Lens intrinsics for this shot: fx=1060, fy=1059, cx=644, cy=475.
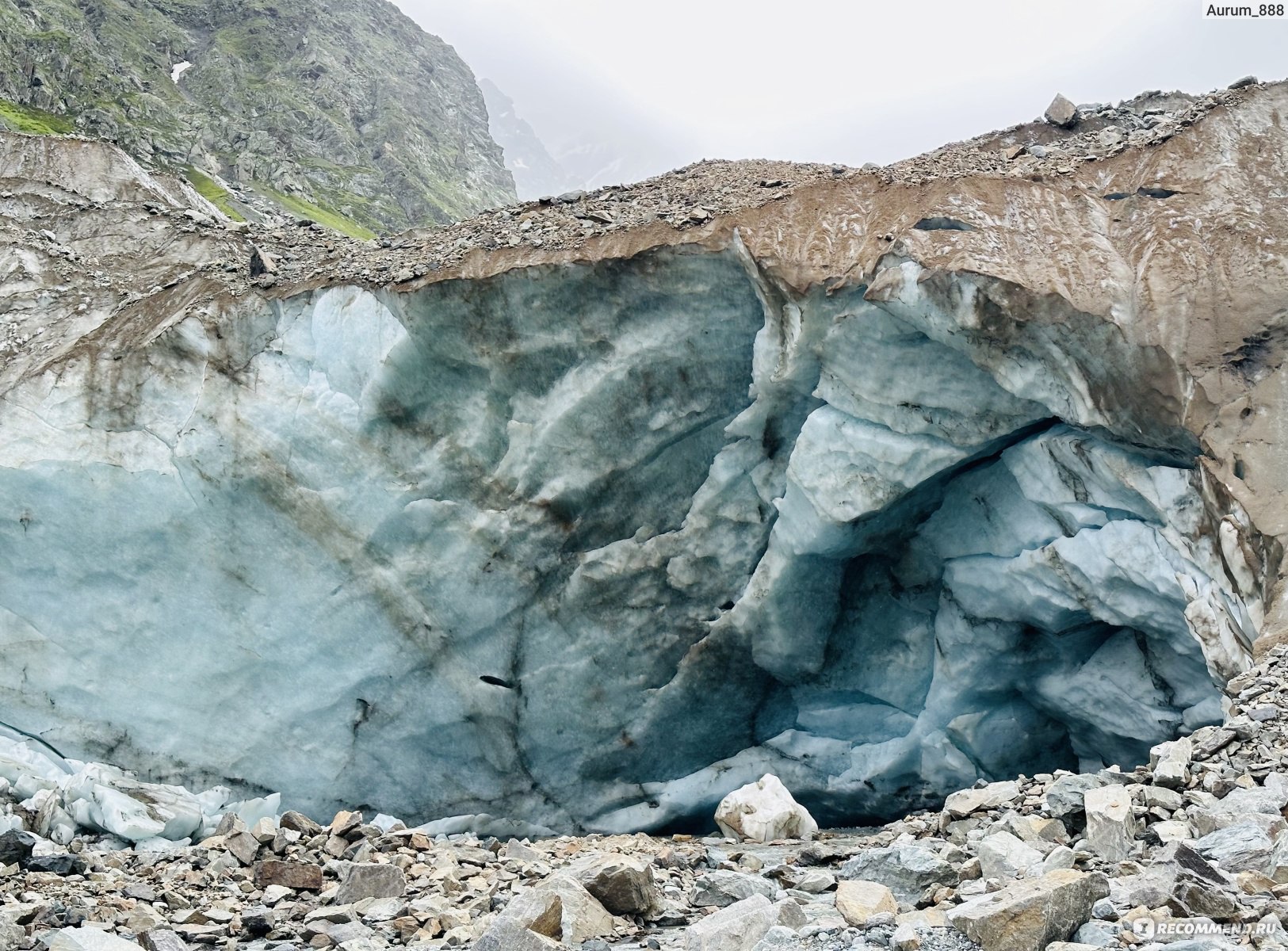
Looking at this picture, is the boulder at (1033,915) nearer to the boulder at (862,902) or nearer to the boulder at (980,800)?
the boulder at (862,902)

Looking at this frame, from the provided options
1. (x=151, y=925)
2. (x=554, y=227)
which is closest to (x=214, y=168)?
(x=554, y=227)

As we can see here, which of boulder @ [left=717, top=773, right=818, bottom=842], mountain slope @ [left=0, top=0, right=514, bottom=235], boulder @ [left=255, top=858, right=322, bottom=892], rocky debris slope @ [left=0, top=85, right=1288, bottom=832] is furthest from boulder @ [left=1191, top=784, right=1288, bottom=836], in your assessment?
mountain slope @ [left=0, top=0, right=514, bottom=235]

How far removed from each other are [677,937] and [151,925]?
3516 mm

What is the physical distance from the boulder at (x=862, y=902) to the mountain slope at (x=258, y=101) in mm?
33000

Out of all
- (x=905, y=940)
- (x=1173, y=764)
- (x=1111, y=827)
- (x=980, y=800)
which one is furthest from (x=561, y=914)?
(x=980, y=800)

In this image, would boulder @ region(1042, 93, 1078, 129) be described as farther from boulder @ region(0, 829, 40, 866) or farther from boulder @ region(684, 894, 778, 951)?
boulder @ region(0, 829, 40, 866)

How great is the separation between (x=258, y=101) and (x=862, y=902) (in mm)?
58217

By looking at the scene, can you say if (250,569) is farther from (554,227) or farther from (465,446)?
(554,227)

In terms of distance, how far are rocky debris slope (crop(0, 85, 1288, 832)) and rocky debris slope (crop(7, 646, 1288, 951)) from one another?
8.93 ft

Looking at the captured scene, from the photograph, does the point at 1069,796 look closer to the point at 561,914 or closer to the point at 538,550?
the point at 561,914

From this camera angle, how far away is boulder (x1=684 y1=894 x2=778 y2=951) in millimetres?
5402

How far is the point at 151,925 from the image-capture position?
22.8 ft

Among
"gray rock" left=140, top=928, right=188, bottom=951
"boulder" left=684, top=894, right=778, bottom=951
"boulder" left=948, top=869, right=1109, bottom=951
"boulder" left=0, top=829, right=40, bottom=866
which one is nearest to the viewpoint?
"boulder" left=948, top=869, right=1109, bottom=951

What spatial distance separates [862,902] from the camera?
18.9 feet
